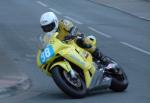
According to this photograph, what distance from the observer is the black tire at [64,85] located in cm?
1052

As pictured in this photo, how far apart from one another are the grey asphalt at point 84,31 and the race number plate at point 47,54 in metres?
0.65

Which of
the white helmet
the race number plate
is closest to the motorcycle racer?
the white helmet

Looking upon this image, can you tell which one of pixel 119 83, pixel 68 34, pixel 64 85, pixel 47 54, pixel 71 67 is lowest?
pixel 119 83

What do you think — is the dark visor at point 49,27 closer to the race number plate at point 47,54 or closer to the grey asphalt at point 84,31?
the race number plate at point 47,54

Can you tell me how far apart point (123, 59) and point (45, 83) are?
3881mm

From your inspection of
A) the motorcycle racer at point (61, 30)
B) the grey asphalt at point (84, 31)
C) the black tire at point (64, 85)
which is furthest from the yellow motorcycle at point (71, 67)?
the grey asphalt at point (84, 31)

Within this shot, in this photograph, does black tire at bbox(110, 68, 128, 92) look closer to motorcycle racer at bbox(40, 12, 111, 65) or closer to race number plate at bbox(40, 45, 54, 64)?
motorcycle racer at bbox(40, 12, 111, 65)

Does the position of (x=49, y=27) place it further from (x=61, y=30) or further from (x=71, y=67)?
(x=71, y=67)

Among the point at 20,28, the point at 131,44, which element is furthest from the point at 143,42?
the point at 20,28

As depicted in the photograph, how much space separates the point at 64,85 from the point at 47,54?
1.89 feet

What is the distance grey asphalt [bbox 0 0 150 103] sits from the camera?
11.3 meters

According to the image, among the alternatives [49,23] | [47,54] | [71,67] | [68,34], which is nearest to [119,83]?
[71,67]

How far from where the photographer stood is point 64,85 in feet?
34.5

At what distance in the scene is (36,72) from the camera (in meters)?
14.1
